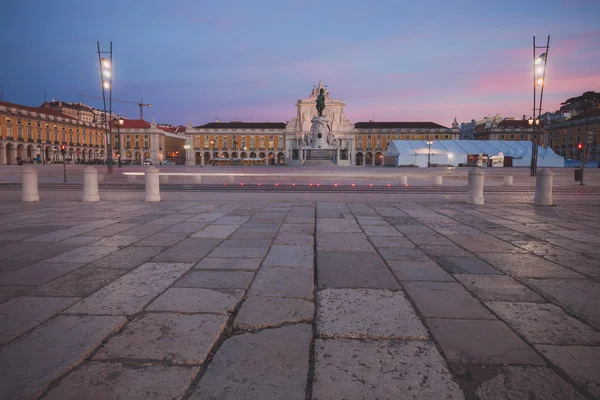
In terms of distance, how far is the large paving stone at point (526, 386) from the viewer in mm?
1758

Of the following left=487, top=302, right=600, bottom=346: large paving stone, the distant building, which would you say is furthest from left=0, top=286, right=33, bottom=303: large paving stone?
the distant building

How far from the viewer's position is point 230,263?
408 centimetres

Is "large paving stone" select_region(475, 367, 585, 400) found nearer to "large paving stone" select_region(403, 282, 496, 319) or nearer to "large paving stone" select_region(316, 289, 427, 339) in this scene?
"large paving stone" select_region(316, 289, 427, 339)

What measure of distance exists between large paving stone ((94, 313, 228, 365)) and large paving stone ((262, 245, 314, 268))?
1472 millimetres

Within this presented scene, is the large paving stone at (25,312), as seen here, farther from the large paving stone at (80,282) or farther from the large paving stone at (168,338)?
the large paving stone at (168,338)

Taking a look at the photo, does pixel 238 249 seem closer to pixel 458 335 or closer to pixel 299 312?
pixel 299 312

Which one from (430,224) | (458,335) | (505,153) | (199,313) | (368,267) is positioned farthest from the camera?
(505,153)

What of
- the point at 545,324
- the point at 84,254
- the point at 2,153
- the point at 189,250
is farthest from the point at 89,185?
the point at 2,153

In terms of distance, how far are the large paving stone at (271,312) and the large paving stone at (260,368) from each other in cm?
13

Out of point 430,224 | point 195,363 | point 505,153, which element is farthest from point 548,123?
point 195,363

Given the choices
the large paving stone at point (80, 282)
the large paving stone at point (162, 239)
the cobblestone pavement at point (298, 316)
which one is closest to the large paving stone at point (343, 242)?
the cobblestone pavement at point (298, 316)

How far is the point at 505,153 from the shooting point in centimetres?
4781

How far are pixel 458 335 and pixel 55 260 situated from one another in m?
4.14

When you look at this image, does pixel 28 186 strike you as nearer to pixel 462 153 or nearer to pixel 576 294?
pixel 576 294
